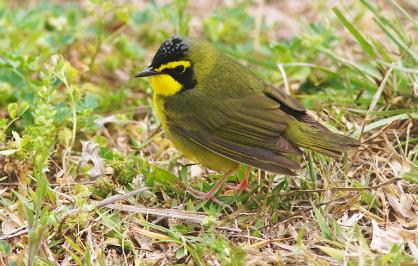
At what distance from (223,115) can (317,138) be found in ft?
2.16

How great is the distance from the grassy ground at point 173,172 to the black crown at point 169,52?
0.65 m

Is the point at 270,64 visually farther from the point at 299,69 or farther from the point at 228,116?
the point at 228,116

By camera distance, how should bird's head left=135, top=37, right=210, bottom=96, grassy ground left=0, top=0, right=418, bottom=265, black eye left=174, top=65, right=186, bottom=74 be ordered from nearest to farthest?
grassy ground left=0, top=0, right=418, bottom=265 → bird's head left=135, top=37, right=210, bottom=96 → black eye left=174, top=65, right=186, bottom=74

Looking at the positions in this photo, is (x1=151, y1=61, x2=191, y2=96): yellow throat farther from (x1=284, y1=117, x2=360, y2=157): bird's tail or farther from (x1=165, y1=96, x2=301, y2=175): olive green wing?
(x1=284, y1=117, x2=360, y2=157): bird's tail

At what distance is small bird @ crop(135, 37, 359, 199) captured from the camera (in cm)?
445

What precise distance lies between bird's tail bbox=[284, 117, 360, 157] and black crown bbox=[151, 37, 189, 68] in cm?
90

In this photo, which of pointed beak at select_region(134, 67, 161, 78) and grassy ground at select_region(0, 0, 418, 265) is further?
pointed beak at select_region(134, 67, 161, 78)

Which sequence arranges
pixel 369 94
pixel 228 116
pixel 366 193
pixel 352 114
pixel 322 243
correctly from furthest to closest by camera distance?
pixel 369 94 < pixel 352 114 < pixel 228 116 < pixel 366 193 < pixel 322 243

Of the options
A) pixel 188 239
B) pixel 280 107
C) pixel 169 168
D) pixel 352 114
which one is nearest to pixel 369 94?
pixel 352 114

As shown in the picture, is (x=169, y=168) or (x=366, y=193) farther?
(x=169, y=168)

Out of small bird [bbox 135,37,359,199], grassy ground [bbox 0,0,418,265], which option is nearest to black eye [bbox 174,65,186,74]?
small bird [bbox 135,37,359,199]

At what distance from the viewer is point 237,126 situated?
4641mm

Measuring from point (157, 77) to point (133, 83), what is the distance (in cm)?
138

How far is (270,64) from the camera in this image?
6.05 meters
